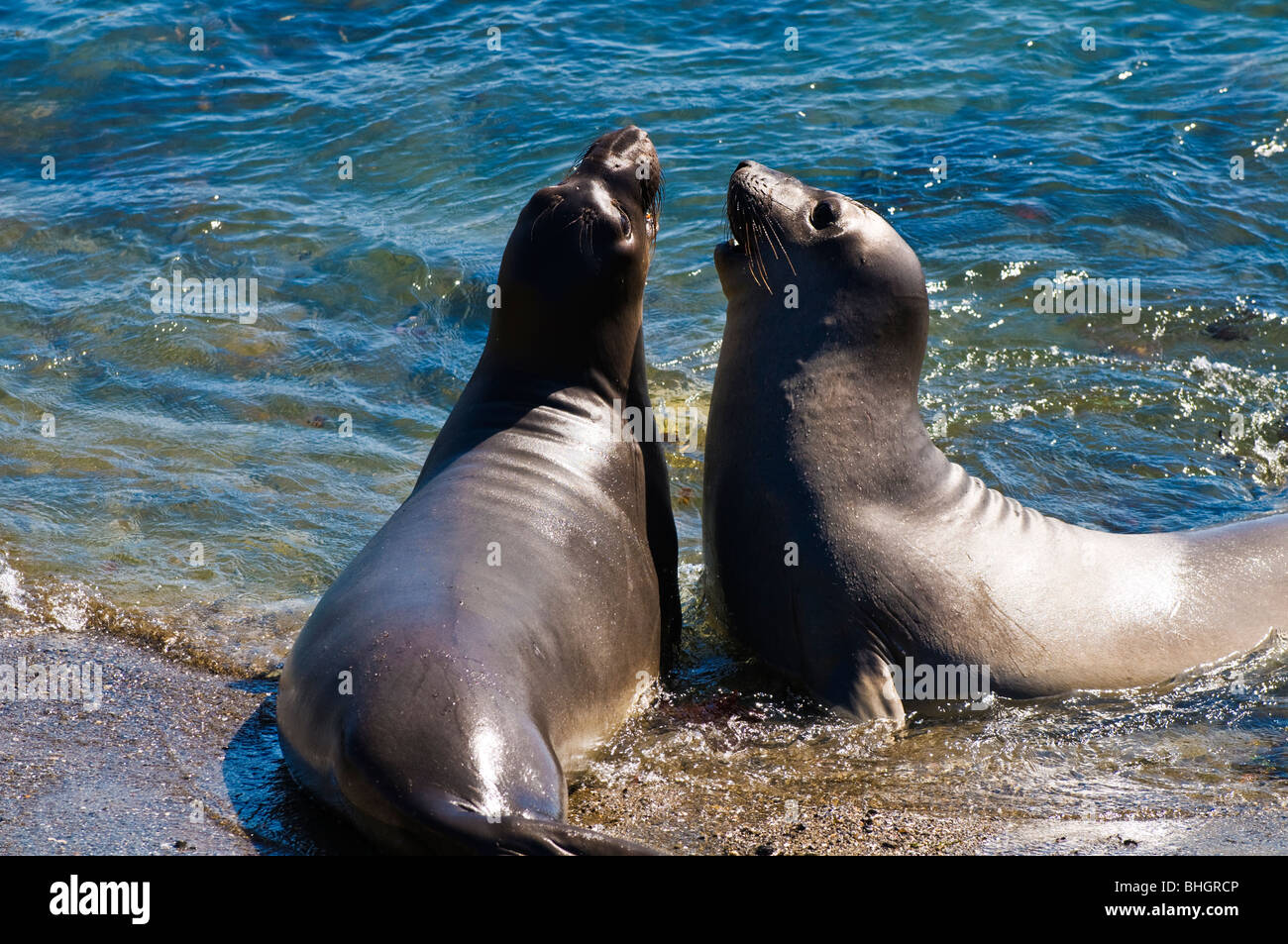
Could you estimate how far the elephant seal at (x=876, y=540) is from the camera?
18.9 feet

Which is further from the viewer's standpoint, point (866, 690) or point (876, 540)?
point (876, 540)

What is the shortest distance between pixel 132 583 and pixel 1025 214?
8186 mm

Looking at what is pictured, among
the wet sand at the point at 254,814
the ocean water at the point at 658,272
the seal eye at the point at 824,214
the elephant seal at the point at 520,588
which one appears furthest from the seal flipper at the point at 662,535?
the wet sand at the point at 254,814

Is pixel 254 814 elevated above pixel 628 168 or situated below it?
below

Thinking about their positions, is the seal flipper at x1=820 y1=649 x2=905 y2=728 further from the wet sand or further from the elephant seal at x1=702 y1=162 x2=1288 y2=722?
the wet sand

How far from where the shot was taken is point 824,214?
20.2 ft

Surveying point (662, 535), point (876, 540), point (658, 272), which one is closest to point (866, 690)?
point (876, 540)

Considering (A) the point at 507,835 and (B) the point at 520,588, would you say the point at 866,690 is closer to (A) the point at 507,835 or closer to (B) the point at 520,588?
(B) the point at 520,588

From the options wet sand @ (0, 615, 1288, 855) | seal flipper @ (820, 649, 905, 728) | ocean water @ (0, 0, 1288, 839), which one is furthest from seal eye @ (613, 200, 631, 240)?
wet sand @ (0, 615, 1288, 855)

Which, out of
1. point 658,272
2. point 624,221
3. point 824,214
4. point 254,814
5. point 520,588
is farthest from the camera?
point 658,272

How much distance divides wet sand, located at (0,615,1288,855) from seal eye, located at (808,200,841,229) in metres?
2.62

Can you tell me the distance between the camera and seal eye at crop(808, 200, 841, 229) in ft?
20.1

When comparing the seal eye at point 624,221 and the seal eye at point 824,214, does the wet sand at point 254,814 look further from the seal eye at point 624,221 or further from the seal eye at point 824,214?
the seal eye at point 824,214

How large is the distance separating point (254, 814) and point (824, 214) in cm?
349
